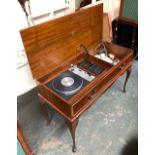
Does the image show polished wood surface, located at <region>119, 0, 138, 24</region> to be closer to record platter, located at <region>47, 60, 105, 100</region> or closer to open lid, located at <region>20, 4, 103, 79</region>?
open lid, located at <region>20, 4, 103, 79</region>

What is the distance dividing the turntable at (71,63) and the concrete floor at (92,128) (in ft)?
0.39

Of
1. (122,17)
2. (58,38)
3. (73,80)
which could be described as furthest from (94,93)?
(122,17)

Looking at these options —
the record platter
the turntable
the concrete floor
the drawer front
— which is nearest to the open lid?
the turntable

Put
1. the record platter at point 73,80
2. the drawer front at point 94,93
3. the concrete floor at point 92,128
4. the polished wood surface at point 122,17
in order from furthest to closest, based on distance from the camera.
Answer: the polished wood surface at point 122,17
the concrete floor at point 92,128
the record platter at point 73,80
the drawer front at point 94,93

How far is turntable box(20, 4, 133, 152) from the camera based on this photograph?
112 cm

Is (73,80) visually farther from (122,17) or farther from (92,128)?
(122,17)

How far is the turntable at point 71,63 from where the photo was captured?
112cm

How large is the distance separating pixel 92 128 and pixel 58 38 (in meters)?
0.85

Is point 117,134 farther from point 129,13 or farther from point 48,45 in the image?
point 129,13

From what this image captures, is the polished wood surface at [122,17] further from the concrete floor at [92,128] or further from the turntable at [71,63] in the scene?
the concrete floor at [92,128]

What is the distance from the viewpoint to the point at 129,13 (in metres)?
1.98

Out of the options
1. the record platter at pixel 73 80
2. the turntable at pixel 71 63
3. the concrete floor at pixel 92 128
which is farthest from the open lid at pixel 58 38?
the concrete floor at pixel 92 128
